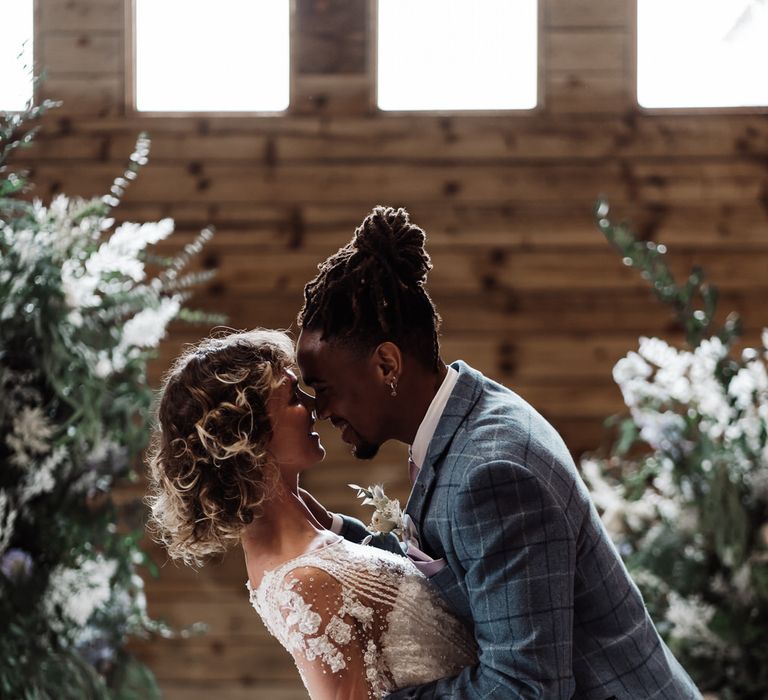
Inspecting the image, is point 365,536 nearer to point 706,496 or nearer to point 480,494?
point 480,494

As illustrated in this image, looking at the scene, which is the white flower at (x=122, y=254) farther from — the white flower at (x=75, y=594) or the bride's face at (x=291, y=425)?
the bride's face at (x=291, y=425)

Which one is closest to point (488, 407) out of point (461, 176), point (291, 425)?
point (291, 425)

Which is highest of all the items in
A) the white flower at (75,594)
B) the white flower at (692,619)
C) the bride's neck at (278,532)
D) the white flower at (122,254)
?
the white flower at (122,254)

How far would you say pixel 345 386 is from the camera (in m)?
1.26

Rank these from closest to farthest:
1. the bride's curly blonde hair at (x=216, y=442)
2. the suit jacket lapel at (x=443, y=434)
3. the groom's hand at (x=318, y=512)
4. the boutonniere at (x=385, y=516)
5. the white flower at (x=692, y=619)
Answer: the suit jacket lapel at (x=443, y=434), the bride's curly blonde hair at (x=216, y=442), the boutonniere at (x=385, y=516), the groom's hand at (x=318, y=512), the white flower at (x=692, y=619)

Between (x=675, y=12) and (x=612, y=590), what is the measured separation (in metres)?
3.13

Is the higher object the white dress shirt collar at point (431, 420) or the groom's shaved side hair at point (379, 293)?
the groom's shaved side hair at point (379, 293)

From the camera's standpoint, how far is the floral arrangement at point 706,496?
2.38m

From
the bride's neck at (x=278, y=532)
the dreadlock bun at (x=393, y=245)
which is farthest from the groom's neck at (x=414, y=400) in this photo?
the bride's neck at (x=278, y=532)

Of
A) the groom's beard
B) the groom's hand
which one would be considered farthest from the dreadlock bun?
the groom's hand

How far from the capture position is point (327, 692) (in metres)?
1.29

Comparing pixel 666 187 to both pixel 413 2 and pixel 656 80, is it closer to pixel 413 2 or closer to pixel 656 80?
pixel 656 80

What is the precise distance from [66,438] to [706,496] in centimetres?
150

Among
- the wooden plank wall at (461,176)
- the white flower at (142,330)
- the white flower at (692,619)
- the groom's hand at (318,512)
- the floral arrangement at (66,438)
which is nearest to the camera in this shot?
the groom's hand at (318,512)
